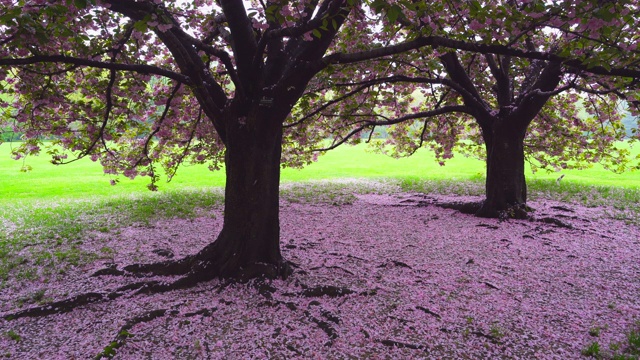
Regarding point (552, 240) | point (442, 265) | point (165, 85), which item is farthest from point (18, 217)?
point (552, 240)

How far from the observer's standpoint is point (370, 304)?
6.17 meters

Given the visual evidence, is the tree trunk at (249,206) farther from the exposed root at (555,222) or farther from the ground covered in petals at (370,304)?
the exposed root at (555,222)

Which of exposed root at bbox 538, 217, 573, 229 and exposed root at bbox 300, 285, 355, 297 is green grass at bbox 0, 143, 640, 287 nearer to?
exposed root at bbox 538, 217, 573, 229

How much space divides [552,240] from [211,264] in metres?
8.88

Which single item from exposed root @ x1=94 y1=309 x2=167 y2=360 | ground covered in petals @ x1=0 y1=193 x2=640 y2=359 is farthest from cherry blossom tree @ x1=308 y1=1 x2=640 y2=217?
exposed root @ x1=94 y1=309 x2=167 y2=360

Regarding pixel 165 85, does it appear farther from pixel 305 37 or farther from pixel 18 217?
pixel 18 217

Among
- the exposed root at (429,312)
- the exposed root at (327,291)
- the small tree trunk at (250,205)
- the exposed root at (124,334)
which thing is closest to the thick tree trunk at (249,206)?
the small tree trunk at (250,205)

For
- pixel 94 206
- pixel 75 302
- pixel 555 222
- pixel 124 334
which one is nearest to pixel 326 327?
pixel 124 334

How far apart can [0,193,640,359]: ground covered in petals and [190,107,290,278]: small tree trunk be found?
1.17 feet

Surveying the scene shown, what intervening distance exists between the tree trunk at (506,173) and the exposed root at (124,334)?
10.8 m

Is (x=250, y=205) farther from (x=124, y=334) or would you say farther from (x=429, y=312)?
(x=429, y=312)

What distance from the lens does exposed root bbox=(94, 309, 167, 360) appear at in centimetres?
469

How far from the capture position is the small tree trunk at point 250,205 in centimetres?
664

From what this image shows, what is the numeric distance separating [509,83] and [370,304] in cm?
1094
